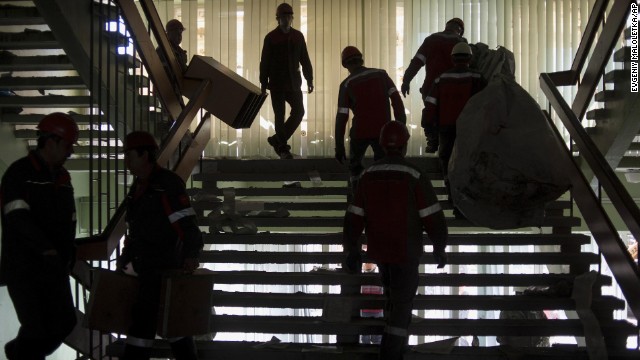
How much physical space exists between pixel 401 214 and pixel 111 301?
174 centimetres

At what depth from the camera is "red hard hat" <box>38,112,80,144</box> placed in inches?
146

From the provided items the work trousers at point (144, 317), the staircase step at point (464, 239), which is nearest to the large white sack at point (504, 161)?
the staircase step at point (464, 239)

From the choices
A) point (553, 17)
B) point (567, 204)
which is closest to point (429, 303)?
point (567, 204)

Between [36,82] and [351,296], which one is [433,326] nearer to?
[351,296]

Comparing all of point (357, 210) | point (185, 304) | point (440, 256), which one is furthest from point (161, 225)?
point (440, 256)

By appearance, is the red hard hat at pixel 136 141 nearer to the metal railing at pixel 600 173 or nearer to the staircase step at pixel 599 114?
the metal railing at pixel 600 173

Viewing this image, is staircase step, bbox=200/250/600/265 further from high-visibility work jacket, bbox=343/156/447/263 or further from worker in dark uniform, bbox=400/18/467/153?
worker in dark uniform, bbox=400/18/467/153

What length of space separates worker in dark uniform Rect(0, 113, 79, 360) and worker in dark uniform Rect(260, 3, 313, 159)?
3686 mm

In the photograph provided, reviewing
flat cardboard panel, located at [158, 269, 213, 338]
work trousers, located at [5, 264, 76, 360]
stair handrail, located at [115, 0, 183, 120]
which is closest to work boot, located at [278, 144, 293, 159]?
stair handrail, located at [115, 0, 183, 120]

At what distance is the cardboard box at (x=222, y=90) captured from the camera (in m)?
6.43

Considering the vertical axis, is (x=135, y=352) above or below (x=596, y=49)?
below

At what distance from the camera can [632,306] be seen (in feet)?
14.0

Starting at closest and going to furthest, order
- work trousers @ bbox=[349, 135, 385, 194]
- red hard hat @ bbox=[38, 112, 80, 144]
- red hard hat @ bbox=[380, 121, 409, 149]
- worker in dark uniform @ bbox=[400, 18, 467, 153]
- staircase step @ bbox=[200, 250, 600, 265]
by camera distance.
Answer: red hard hat @ bbox=[38, 112, 80, 144], red hard hat @ bbox=[380, 121, 409, 149], staircase step @ bbox=[200, 250, 600, 265], work trousers @ bbox=[349, 135, 385, 194], worker in dark uniform @ bbox=[400, 18, 467, 153]

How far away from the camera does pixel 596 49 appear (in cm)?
605
